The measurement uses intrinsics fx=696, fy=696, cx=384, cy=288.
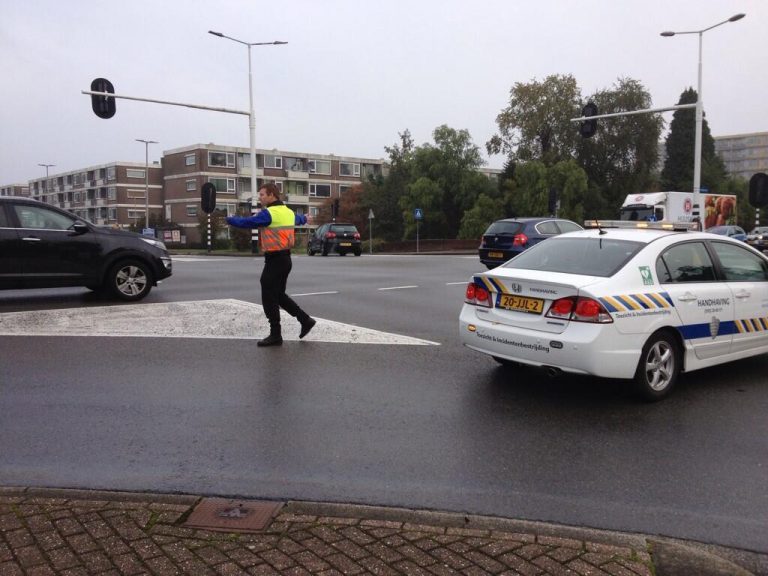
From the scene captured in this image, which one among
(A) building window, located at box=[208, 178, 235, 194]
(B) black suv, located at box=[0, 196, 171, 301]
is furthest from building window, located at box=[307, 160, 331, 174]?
(B) black suv, located at box=[0, 196, 171, 301]

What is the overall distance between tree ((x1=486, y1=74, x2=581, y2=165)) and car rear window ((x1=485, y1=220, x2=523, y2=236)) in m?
31.7

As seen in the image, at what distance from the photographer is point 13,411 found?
5.46m

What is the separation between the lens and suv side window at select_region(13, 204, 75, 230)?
10.9 meters

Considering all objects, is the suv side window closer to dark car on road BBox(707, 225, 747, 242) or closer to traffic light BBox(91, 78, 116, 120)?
traffic light BBox(91, 78, 116, 120)

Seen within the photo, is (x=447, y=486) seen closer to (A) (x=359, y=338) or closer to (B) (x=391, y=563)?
(B) (x=391, y=563)

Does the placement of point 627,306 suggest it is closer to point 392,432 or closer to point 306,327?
point 392,432

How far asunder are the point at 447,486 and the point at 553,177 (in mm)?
44800

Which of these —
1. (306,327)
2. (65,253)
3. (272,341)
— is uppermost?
(65,253)

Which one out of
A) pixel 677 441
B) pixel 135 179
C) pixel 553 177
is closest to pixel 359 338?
pixel 677 441

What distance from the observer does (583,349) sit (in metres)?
5.37

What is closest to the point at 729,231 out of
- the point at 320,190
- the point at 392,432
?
the point at 392,432

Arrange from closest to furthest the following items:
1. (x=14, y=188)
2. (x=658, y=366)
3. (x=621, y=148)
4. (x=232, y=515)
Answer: (x=232, y=515) < (x=658, y=366) < (x=621, y=148) < (x=14, y=188)

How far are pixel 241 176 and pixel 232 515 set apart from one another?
79.5 m

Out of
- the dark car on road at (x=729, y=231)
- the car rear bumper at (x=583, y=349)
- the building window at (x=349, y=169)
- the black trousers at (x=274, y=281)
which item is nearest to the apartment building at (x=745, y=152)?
the building window at (x=349, y=169)
